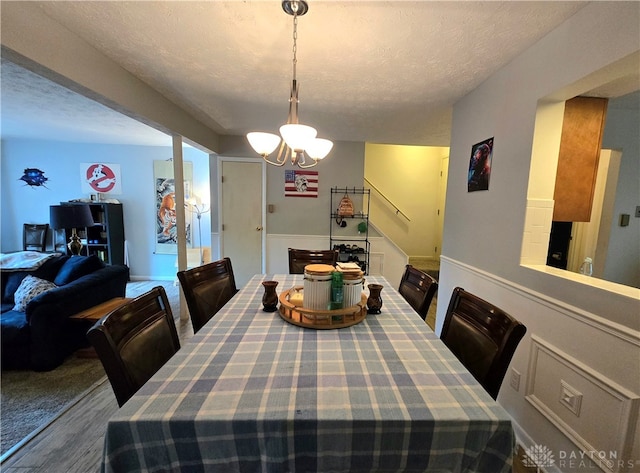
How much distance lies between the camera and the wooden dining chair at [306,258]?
7.61 feet

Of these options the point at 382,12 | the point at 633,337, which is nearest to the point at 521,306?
the point at 633,337

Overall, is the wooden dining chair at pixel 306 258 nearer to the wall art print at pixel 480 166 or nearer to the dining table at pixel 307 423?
the wall art print at pixel 480 166

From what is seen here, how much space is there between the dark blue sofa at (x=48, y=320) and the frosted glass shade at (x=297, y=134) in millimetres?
2287

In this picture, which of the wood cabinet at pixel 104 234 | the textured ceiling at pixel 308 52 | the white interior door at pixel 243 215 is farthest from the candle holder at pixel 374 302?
the wood cabinet at pixel 104 234

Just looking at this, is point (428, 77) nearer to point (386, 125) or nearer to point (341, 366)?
point (386, 125)

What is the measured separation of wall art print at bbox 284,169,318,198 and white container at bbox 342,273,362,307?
9.18 ft

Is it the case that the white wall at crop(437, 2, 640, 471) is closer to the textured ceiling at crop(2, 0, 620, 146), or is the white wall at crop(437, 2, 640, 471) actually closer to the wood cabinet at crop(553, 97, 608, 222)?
the textured ceiling at crop(2, 0, 620, 146)

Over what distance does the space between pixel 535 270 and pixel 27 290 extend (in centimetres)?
389

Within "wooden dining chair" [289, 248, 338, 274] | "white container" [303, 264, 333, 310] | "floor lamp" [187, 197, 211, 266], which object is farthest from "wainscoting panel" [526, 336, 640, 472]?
"floor lamp" [187, 197, 211, 266]

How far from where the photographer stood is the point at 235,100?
2434 mm

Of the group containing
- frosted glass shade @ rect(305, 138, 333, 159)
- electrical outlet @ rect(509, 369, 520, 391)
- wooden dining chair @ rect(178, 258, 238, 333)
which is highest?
frosted glass shade @ rect(305, 138, 333, 159)

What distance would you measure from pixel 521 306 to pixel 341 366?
1.33 m

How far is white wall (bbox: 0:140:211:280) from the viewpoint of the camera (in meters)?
4.13

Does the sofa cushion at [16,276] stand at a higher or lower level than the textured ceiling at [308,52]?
lower
